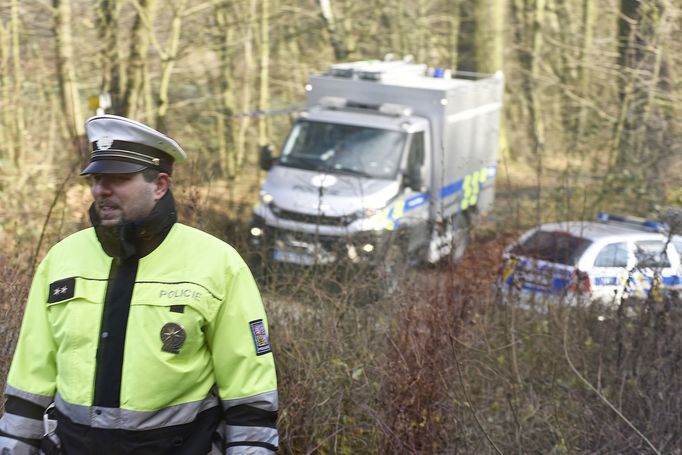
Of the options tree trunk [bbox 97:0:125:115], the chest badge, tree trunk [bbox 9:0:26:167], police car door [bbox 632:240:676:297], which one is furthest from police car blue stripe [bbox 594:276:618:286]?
tree trunk [bbox 97:0:125:115]

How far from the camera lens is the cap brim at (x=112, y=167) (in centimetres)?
293

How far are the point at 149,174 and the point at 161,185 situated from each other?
6 centimetres

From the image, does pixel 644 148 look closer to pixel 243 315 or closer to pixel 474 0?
pixel 474 0

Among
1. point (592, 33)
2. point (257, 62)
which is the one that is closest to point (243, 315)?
point (257, 62)

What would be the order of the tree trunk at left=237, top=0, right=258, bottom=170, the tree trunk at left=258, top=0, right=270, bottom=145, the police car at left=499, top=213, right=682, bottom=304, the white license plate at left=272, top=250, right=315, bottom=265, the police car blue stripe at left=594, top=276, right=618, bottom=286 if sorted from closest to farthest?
the police car at left=499, top=213, right=682, bottom=304
the police car blue stripe at left=594, top=276, right=618, bottom=286
the white license plate at left=272, top=250, right=315, bottom=265
the tree trunk at left=237, top=0, right=258, bottom=170
the tree trunk at left=258, top=0, right=270, bottom=145

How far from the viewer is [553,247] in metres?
8.09

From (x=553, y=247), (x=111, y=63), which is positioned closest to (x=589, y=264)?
(x=553, y=247)

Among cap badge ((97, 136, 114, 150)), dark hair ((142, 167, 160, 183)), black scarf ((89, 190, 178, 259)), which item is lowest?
black scarf ((89, 190, 178, 259))

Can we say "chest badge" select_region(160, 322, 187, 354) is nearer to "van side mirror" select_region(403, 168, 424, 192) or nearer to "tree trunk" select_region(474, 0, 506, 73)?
"van side mirror" select_region(403, 168, 424, 192)

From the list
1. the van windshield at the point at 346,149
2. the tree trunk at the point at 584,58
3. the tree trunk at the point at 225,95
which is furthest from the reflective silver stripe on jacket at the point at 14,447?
Result: the tree trunk at the point at 584,58

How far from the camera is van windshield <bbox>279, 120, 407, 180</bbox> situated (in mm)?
12219

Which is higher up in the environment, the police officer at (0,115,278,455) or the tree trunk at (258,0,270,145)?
the police officer at (0,115,278,455)

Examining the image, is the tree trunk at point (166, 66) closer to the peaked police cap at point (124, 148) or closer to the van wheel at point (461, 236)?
the van wheel at point (461, 236)

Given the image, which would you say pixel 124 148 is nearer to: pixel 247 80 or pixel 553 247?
pixel 553 247
